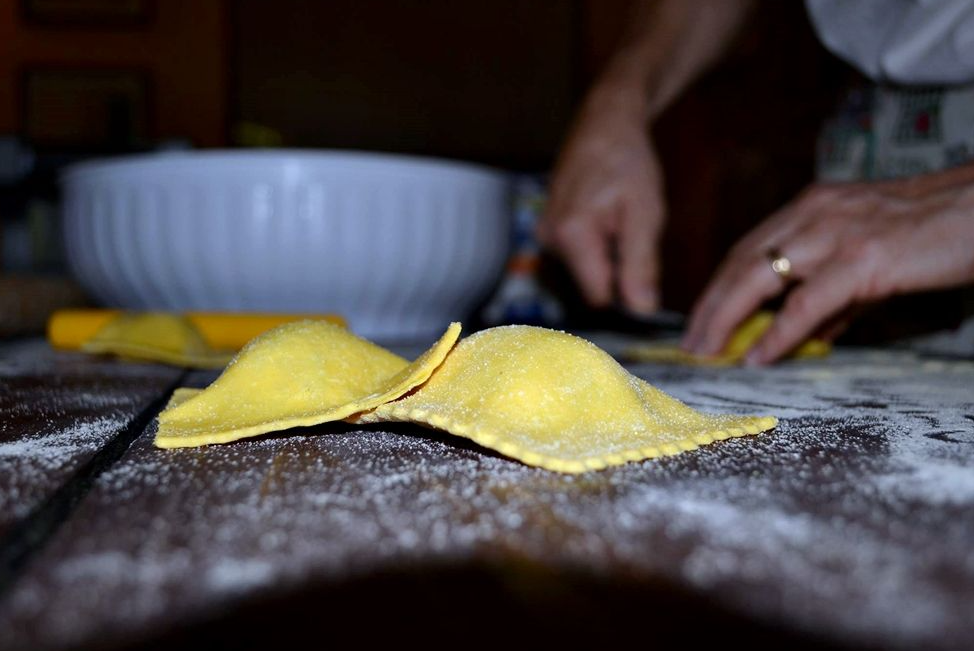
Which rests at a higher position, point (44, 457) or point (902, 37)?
point (902, 37)

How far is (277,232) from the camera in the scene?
1236mm

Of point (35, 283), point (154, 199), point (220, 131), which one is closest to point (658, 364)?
point (154, 199)

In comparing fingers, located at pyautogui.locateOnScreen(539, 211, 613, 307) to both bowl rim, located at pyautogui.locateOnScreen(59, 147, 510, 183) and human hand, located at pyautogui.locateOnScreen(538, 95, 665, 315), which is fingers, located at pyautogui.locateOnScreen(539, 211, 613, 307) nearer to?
human hand, located at pyautogui.locateOnScreen(538, 95, 665, 315)

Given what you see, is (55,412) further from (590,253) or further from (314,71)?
(314,71)

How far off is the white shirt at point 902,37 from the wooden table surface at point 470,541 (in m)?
0.87

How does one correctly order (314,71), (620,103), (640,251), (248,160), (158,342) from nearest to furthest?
(158,342)
(248,160)
(640,251)
(620,103)
(314,71)

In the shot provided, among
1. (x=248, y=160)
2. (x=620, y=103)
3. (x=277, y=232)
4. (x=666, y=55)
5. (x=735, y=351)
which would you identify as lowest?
(x=735, y=351)

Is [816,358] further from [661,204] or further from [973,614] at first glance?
[973,614]

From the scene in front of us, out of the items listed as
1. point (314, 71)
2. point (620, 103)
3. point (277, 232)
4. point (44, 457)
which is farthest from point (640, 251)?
point (314, 71)

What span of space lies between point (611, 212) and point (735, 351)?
1.73 feet

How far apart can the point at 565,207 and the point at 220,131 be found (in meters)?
2.79

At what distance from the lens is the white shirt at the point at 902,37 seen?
1209mm

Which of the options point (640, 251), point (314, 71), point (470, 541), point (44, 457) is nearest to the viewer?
point (470, 541)

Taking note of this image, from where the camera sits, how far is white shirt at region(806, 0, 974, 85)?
1.21 metres
